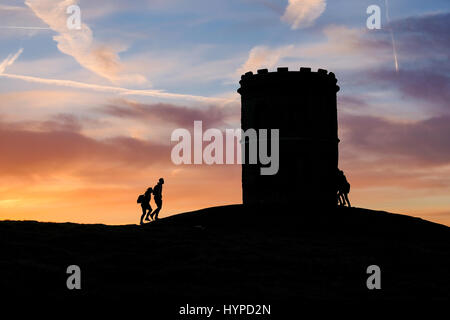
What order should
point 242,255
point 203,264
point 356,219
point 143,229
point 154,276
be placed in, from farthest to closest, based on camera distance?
1. point 356,219
2. point 143,229
3. point 242,255
4. point 203,264
5. point 154,276

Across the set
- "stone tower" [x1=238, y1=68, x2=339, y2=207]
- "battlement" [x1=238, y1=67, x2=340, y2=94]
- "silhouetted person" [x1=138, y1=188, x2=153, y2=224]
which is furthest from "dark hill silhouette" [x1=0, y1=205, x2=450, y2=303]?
"battlement" [x1=238, y1=67, x2=340, y2=94]

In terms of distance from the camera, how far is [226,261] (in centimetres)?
1778

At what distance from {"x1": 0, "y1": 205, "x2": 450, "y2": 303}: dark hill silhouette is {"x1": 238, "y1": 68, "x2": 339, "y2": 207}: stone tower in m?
6.27

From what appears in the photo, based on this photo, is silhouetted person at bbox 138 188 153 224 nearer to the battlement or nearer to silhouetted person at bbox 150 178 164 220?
silhouetted person at bbox 150 178 164 220

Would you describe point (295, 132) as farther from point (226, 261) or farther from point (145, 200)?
point (226, 261)

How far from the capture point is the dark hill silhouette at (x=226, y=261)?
48.9 feet

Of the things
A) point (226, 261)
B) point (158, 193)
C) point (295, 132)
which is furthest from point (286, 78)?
point (226, 261)

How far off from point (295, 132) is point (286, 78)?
336cm

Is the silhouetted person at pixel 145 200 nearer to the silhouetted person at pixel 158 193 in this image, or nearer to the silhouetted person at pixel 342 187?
the silhouetted person at pixel 158 193

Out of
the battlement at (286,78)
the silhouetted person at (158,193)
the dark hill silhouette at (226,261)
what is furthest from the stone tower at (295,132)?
the silhouetted person at (158,193)
